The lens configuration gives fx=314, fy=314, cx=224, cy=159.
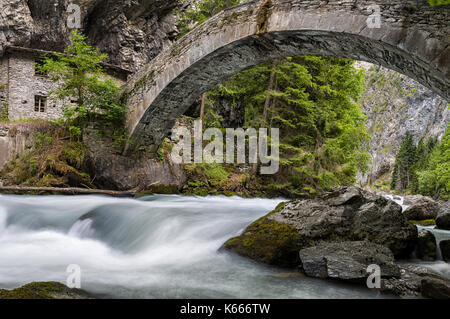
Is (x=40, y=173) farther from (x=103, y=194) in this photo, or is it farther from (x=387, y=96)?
(x=387, y=96)

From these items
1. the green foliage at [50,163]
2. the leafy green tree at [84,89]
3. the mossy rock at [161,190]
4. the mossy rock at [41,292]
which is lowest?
the mossy rock at [41,292]

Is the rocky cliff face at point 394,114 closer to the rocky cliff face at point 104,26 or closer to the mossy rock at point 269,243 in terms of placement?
the rocky cliff face at point 104,26

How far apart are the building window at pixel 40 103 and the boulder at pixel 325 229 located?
13.1m

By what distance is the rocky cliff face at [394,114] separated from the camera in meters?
63.9

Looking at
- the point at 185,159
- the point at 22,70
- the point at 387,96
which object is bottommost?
the point at 185,159

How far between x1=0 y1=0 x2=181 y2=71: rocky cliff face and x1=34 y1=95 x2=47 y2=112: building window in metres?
2.25

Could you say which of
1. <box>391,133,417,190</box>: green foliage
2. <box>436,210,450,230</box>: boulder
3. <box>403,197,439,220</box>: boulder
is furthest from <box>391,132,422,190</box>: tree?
<box>436,210,450,230</box>: boulder

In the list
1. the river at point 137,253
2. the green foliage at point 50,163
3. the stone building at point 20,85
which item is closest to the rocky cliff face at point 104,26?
the stone building at point 20,85

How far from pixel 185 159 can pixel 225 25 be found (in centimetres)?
542

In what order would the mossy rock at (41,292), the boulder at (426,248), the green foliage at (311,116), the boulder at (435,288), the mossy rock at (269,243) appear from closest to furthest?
1. the mossy rock at (41,292)
2. the boulder at (435,288)
3. the mossy rock at (269,243)
4. the boulder at (426,248)
5. the green foliage at (311,116)

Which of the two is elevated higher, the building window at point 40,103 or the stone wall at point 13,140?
the building window at point 40,103

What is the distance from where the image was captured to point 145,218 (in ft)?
18.0
